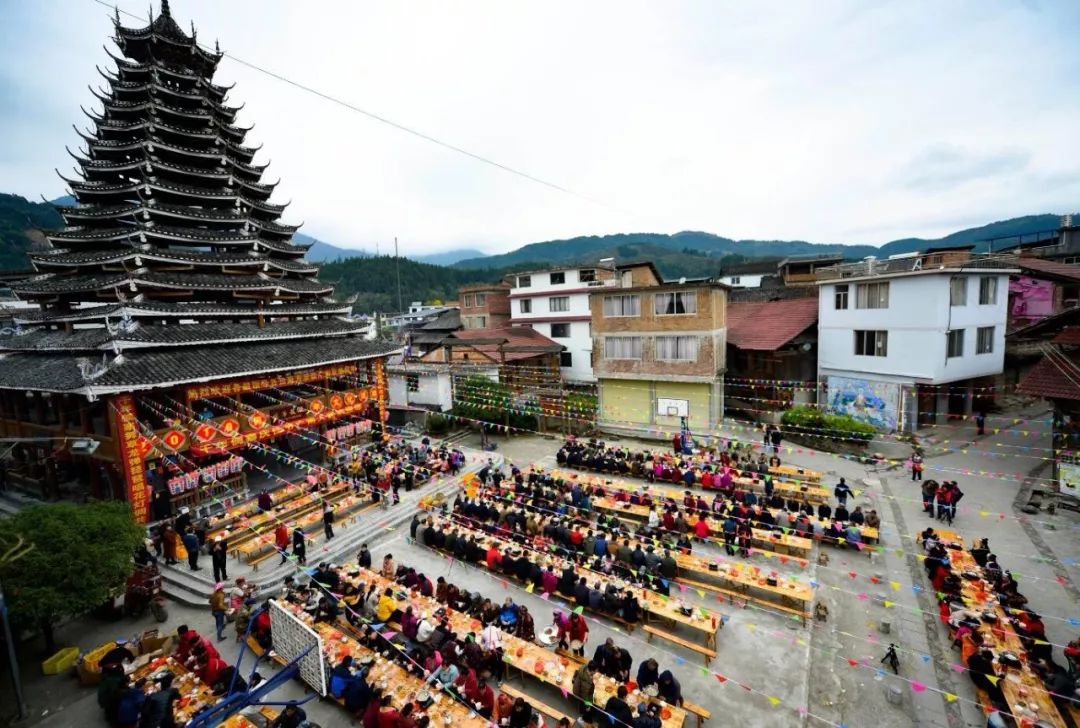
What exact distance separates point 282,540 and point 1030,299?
4764 cm

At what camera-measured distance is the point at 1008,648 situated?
33.7 feet

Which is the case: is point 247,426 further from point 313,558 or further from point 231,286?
point 313,558


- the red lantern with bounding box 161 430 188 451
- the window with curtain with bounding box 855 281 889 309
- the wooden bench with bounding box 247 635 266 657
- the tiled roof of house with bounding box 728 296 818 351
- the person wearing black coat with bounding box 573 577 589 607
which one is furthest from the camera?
the tiled roof of house with bounding box 728 296 818 351

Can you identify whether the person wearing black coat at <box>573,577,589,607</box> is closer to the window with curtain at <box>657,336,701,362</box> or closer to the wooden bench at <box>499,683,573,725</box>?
the wooden bench at <box>499,683,573,725</box>

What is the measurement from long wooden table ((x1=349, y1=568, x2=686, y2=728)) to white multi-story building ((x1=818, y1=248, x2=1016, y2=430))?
24.4 meters

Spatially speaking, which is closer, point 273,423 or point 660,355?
point 273,423

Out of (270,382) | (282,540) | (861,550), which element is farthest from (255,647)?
(861,550)

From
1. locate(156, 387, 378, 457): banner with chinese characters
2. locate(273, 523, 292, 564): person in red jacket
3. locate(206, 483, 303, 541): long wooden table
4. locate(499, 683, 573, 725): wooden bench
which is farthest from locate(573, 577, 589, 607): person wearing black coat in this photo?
locate(156, 387, 378, 457): banner with chinese characters

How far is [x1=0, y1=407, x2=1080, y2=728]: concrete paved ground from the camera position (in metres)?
9.96

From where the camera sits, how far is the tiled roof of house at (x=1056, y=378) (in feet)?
58.9

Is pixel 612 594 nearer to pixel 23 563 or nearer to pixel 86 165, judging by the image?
pixel 23 563

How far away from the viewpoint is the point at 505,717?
9422 millimetres

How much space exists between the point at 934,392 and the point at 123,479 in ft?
126

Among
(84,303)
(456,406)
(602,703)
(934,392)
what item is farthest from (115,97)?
(934,392)
